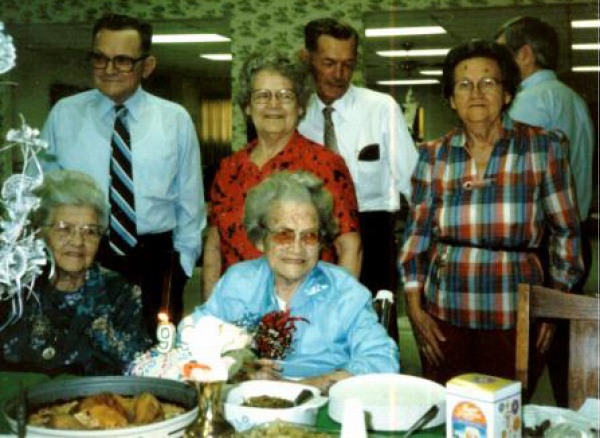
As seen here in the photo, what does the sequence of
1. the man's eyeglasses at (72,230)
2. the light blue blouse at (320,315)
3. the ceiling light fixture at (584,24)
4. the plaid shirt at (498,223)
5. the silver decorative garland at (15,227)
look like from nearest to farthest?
1. the silver decorative garland at (15,227)
2. the light blue blouse at (320,315)
3. the man's eyeglasses at (72,230)
4. the plaid shirt at (498,223)
5. the ceiling light fixture at (584,24)

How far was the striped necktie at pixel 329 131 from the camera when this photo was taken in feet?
10.4

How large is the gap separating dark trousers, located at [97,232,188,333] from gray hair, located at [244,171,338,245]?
43.5 inches

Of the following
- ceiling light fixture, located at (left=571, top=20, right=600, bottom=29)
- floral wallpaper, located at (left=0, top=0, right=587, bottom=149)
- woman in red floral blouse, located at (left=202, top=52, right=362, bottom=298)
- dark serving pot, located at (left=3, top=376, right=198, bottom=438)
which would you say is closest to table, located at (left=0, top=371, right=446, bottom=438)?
dark serving pot, located at (left=3, top=376, right=198, bottom=438)

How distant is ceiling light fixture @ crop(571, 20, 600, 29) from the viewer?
3529mm

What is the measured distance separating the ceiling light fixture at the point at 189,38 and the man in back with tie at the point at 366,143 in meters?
0.69

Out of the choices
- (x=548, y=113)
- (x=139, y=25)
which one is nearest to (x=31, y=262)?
(x=548, y=113)

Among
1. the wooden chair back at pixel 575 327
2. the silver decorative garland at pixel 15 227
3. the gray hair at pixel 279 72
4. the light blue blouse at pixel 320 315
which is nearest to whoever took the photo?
the silver decorative garland at pixel 15 227

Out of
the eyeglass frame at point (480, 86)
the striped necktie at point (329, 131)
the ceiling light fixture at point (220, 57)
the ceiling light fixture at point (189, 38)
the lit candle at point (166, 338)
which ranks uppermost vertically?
the ceiling light fixture at point (189, 38)

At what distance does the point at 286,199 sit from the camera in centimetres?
203

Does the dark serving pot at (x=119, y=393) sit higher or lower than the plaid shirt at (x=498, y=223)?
lower

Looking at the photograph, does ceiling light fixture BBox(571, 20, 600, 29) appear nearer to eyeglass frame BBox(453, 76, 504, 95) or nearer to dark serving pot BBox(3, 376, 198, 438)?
eyeglass frame BBox(453, 76, 504, 95)

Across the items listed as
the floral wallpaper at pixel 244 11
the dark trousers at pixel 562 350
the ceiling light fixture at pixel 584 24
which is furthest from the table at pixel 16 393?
the ceiling light fixture at pixel 584 24

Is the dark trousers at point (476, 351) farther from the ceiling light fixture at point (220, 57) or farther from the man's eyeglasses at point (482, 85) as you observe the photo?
the ceiling light fixture at point (220, 57)

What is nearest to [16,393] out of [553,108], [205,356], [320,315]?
[205,356]
